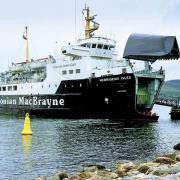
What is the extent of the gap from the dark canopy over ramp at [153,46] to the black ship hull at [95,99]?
3.84m

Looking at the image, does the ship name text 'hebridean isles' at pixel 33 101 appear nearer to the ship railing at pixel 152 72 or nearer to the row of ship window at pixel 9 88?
the row of ship window at pixel 9 88

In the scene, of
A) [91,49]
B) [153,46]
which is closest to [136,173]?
[153,46]

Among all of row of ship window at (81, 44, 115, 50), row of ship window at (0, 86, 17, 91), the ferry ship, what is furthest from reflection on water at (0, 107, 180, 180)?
row of ship window at (0, 86, 17, 91)

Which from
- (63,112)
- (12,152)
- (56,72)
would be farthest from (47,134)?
(56,72)

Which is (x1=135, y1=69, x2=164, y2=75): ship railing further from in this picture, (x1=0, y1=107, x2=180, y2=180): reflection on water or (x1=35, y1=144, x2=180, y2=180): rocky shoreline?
(x1=35, y1=144, x2=180, y2=180): rocky shoreline

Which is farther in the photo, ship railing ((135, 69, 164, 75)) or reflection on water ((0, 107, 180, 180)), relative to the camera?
ship railing ((135, 69, 164, 75))

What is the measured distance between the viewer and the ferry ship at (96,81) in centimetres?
4088

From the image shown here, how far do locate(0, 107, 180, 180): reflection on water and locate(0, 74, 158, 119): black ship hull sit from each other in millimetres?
8264

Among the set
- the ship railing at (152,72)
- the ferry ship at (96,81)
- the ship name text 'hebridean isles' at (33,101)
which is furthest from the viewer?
the ship name text 'hebridean isles' at (33,101)

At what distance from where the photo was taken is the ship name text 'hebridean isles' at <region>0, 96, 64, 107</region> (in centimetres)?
4950

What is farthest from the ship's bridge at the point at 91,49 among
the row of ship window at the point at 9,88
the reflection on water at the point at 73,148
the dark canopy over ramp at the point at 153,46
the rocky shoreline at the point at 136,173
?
the rocky shoreline at the point at 136,173

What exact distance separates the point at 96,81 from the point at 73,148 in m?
21.5

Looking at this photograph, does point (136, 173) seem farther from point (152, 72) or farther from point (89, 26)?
point (89, 26)

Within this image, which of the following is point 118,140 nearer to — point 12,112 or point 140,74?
point 140,74
